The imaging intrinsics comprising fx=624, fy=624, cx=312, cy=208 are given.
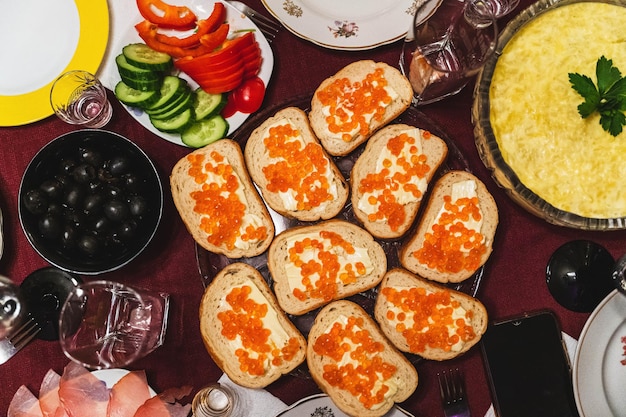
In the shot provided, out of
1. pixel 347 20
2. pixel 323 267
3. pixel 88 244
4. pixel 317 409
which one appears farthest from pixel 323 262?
pixel 347 20

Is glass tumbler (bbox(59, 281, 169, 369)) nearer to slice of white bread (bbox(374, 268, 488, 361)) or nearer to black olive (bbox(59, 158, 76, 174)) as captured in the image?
black olive (bbox(59, 158, 76, 174))

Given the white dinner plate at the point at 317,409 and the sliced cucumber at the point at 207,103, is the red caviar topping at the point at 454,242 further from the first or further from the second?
the sliced cucumber at the point at 207,103

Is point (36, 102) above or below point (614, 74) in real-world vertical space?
below

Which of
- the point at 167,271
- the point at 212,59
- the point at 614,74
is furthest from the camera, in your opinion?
the point at 167,271

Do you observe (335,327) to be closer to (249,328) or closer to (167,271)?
(249,328)

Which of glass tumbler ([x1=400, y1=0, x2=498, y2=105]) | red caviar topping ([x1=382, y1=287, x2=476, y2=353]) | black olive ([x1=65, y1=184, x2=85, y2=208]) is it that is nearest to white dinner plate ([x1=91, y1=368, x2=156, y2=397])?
black olive ([x1=65, y1=184, x2=85, y2=208])

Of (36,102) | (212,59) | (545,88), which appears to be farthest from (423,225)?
(36,102)

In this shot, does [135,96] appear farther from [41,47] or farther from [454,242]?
[454,242]
